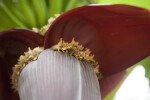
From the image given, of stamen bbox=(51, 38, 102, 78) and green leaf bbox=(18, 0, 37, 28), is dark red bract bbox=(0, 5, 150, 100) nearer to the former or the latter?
stamen bbox=(51, 38, 102, 78)

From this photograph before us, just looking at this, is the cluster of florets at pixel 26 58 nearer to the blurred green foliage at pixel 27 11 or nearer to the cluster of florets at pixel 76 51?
the cluster of florets at pixel 76 51

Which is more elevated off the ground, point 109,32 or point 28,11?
point 28,11

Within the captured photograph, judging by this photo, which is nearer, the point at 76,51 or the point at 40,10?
the point at 76,51

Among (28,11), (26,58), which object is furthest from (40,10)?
(26,58)


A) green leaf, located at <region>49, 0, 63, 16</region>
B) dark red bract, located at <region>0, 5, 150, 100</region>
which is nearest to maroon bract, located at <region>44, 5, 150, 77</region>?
dark red bract, located at <region>0, 5, 150, 100</region>

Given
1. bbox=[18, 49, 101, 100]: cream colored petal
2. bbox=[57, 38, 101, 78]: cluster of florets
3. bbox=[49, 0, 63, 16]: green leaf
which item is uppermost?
bbox=[49, 0, 63, 16]: green leaf

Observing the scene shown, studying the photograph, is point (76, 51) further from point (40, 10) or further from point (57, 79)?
point (40, 10)

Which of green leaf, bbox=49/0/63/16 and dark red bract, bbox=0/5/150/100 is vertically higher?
green leaf, bbox=49/0/63/16

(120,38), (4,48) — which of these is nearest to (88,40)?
(120,38)

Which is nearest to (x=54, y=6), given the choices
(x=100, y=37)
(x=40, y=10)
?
(x=40, y=10)
